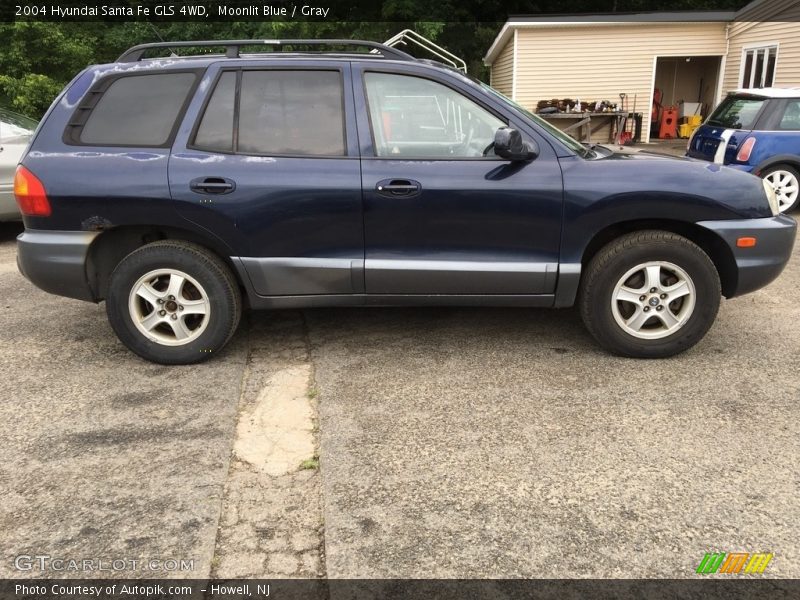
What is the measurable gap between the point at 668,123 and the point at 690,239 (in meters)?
18.2

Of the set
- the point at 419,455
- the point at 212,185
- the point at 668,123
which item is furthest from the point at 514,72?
the point at 419,455

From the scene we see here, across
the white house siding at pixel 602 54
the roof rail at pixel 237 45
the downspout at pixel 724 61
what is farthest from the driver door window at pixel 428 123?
the downspout at pixel 724 61

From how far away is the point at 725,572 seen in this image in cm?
236

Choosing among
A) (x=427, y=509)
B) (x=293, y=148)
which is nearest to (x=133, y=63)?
(x=293, y=148)

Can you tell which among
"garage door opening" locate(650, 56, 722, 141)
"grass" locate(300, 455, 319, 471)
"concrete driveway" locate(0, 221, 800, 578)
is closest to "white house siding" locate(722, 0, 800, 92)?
"garage door opening" locate(650, 56, 722, 141)

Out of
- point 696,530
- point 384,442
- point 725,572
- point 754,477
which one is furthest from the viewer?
point 384,442

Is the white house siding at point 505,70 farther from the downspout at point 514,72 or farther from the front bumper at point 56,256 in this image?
the front bumper at point 56,256

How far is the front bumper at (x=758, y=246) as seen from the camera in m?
3.91

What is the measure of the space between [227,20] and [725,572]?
26185 millimetres

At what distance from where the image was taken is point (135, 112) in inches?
157

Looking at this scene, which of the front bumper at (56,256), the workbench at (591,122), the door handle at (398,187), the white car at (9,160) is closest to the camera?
the door handle at (398,187)

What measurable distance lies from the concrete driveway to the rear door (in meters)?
0.69

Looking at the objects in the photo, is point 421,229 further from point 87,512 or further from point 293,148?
point 87,512

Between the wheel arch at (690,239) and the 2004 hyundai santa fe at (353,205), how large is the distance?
0.05 feet
